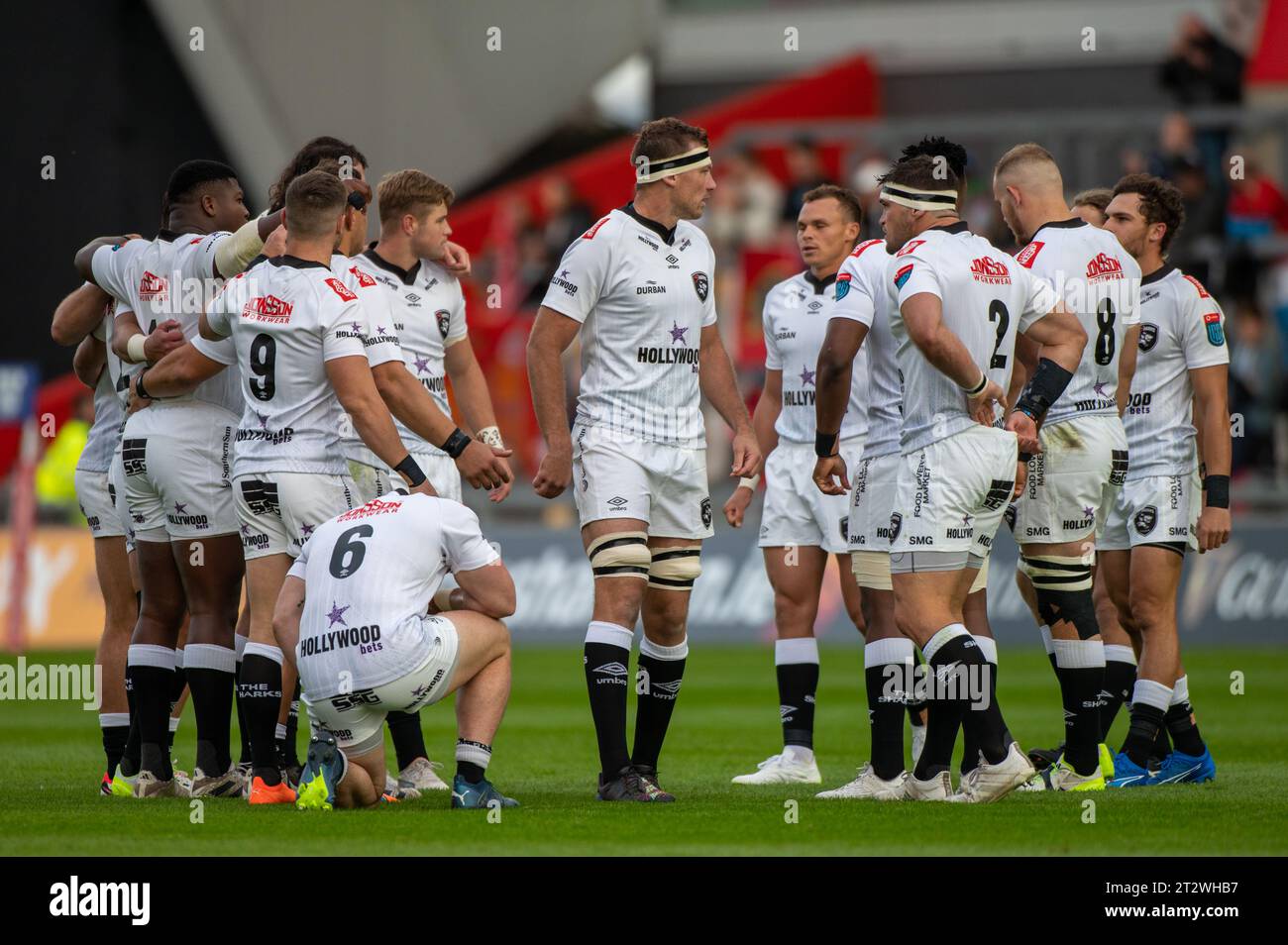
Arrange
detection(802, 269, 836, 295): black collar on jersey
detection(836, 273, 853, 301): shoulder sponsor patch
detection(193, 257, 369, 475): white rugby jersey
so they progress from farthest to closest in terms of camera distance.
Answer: detection(802, 269, 836, 295): black collar on jersey
detection(836, 273, 853, 301): shoulder sponsor patch
detection(193, 257, 369, 475): white rugby jersey

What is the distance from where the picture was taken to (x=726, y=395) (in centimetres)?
879

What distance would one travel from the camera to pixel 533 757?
10.6 metres

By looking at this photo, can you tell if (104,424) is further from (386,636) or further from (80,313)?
(386,636)

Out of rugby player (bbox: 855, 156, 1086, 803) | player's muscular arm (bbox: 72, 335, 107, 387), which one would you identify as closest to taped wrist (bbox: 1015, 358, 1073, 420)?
rugby player (bbox: 855, 156, 1086, 803)

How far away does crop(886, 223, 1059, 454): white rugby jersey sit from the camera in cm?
782

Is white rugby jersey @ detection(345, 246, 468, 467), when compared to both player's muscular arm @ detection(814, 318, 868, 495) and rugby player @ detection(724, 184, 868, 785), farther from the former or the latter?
player's muscular arm @ detection(814, 318, 868, 495)

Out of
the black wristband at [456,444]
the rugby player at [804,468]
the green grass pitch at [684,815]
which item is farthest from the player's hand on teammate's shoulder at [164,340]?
the rugby player at [804,468]

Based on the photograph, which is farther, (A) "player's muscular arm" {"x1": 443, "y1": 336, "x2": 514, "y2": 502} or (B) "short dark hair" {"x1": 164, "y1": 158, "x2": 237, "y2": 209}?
(A) "player's muscular arm" {"x1": 443, "y1": 336, "x2": 514, "y2": 502}

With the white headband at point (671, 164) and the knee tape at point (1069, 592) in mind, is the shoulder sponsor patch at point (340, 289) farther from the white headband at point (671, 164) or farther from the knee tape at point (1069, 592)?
the knee tape at point (1069, 592)

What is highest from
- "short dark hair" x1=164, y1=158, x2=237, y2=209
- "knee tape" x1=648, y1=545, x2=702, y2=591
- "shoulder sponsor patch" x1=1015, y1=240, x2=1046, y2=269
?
"short dark hair" x1=164, y1=158, x2=237, y2=209

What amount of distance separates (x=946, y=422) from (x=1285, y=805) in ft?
7.21

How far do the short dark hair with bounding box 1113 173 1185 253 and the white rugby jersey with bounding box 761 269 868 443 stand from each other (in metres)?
1.60

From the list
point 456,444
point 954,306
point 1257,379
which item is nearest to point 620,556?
point 456,444

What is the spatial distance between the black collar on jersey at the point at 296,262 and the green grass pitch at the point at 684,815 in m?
2.31
